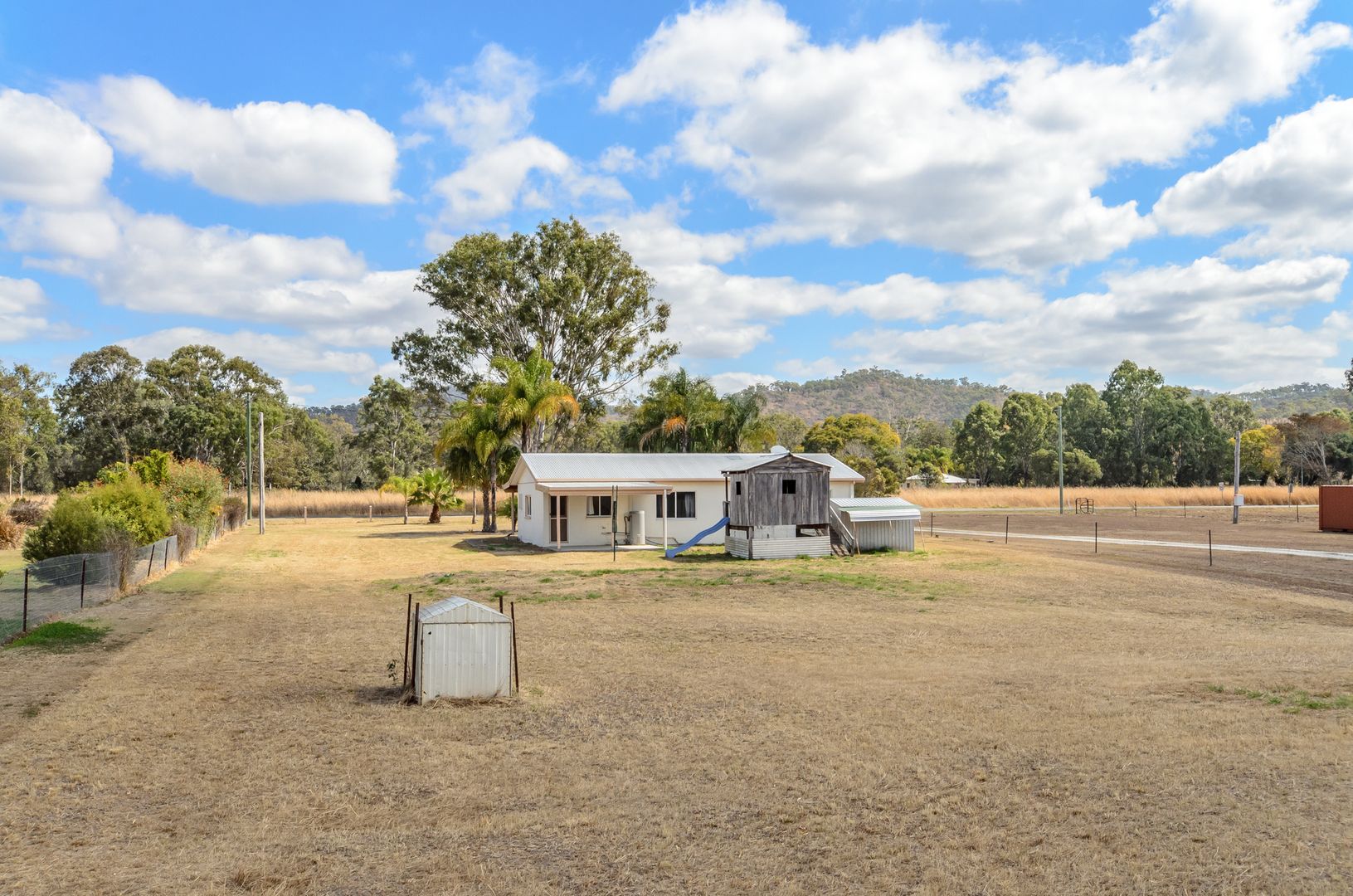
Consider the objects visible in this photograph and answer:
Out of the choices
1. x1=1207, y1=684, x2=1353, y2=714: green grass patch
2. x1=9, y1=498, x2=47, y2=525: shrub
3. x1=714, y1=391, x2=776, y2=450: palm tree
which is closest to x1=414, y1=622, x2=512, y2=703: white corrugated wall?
x1=1207, y1=684, x2=1353, y2=714: green grass patch

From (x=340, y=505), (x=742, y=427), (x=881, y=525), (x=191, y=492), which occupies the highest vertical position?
(x=742, y=427)

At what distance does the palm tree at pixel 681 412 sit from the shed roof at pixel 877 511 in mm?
16595

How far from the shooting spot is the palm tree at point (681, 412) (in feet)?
157

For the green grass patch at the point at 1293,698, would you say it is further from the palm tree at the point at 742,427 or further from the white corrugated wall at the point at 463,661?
the palm tree at the point at 742,427

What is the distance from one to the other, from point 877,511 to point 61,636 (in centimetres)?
2287

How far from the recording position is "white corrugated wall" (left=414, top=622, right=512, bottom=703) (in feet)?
33.6

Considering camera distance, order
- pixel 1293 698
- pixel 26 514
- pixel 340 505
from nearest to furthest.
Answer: pixel 1293 698
pixel 26 514
pixel 340 505

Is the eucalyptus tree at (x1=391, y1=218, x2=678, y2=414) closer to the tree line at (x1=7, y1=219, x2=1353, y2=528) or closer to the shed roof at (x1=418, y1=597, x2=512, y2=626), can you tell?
the tree line at (x1=7, y1=219, x2=1353, y2=528)

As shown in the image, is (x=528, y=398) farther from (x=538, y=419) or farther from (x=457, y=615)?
(x=457, y=615)

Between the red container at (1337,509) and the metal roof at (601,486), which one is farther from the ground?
the metal roof at (601,486)

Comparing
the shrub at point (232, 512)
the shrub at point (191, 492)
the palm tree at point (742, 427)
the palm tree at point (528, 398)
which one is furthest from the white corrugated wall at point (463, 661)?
the palm tree at point (742, 427)


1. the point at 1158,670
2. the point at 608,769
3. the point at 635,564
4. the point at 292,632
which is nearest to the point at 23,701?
the point at 292,632

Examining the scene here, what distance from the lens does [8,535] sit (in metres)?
33.8

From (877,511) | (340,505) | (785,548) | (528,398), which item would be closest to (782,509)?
(785,548)
